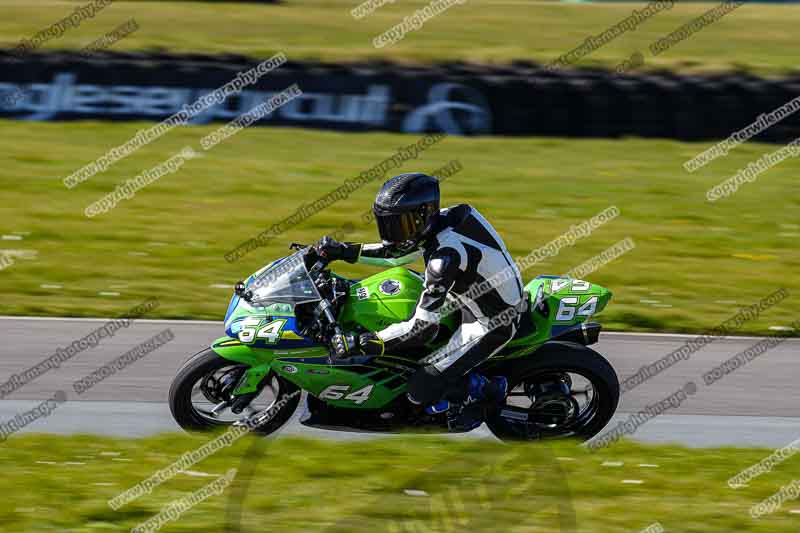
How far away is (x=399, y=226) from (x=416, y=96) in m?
13.5

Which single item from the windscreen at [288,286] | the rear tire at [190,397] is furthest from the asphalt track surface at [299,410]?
the windscreen at [288,286]

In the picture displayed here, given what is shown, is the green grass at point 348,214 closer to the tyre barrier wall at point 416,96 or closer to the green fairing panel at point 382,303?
the tyre barrier wall at point 416,96

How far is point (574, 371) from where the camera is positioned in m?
7.69

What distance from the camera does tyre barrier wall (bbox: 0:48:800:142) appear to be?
20.2m

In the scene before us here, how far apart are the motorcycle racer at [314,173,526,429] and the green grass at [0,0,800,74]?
14.7 meters

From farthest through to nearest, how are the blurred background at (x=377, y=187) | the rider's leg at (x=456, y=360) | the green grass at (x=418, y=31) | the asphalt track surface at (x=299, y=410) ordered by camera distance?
the green grass at (x=418, y=31), the asphalt track surface at (x=299, y=410), the rider's leg at (x=456, y=360), the blurred background at (x=377, y=187)

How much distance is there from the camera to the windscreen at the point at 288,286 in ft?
24.7

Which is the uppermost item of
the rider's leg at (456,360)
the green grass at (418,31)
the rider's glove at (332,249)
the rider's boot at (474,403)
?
the rider's glove at (332,249)

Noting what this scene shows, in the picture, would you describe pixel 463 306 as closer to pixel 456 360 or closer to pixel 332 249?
pixel 456 360

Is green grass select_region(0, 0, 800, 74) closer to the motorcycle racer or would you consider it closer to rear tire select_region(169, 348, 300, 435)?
rear tire select_region(169, 348, 300, 435)

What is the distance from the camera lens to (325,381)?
764 centimetres

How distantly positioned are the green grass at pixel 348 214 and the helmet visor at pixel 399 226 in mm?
4339

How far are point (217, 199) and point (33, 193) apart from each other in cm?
263

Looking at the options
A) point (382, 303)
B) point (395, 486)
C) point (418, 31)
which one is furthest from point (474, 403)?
point (418, 31)
